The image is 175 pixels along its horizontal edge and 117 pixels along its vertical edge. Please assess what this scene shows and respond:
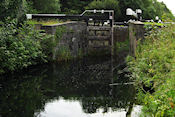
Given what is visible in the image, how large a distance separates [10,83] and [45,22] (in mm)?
5588

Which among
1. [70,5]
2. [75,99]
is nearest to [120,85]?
[75,99]

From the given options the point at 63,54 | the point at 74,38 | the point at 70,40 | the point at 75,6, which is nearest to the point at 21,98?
the point at 63,54

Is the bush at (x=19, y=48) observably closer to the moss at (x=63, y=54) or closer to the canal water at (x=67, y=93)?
the canal water at (x=67, y=93)

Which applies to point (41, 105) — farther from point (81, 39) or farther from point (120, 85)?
point (81, 39)

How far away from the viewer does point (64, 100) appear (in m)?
6.82

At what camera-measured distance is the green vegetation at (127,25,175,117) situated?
393 cm

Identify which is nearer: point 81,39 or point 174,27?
point 174,27

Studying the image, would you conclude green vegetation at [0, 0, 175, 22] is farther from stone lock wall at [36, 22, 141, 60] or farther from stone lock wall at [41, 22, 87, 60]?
stone lock wall at [41, 22, 87, 60]

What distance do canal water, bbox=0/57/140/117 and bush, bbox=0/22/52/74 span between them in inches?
14.1

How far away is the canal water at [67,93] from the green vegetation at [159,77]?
0.63 metres

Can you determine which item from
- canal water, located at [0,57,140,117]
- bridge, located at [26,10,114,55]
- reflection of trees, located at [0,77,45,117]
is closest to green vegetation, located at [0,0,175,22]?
canal water, located at [0,57,140,117]

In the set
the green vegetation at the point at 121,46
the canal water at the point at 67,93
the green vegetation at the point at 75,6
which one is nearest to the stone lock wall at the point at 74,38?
the green vegetation at the point at 121,46

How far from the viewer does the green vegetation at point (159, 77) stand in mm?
3930

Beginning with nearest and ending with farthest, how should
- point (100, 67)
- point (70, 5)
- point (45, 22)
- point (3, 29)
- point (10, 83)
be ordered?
point (10, 83)
point (3, 29)
point (100, 67)
point (45, 22)
point (70, 5)
